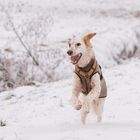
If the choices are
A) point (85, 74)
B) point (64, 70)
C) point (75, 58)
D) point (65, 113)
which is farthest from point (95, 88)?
point (64, 70)

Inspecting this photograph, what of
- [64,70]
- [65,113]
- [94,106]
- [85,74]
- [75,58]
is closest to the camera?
[75,58]

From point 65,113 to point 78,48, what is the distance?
2545mm

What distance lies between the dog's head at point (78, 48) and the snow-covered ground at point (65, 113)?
0.92 m

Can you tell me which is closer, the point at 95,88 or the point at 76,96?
the point at 95,88

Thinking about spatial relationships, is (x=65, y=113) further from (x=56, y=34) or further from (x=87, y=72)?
(x=56, y=34)

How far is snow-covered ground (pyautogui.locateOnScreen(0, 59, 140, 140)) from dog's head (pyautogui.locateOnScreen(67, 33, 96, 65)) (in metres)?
0.92

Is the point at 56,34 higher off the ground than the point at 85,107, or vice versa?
the point at 56,34

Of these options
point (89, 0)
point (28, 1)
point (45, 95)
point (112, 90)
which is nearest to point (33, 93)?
point (45, 95)

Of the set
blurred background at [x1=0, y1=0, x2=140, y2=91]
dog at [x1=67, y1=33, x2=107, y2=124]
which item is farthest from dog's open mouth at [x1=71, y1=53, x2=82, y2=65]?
blurred background at [x1=0, y1=0, x2=140, y2=91]

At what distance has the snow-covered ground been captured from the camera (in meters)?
5.83

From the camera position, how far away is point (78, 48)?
577 cm

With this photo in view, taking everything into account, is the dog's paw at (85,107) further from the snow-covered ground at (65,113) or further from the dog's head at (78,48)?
the dog's head at (78,48)

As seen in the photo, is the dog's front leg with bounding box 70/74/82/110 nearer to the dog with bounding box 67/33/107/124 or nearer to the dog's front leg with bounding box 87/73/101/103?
the dog with bounding box 67/33/107/124

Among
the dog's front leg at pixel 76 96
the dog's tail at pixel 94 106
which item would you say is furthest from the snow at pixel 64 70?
the dog's front leg at pixel 76 96
